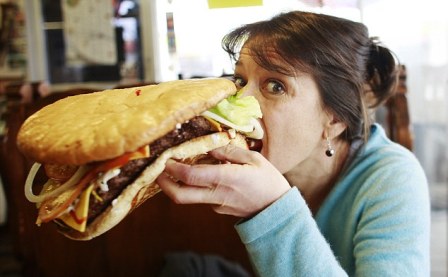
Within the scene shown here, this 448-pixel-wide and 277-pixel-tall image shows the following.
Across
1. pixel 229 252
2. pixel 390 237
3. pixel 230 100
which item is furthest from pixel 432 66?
pixel 230 100

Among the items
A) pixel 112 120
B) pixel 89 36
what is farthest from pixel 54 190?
pixel 89 36

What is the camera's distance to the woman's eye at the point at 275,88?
90 centimetres

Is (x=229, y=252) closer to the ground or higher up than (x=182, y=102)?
closer to the ground

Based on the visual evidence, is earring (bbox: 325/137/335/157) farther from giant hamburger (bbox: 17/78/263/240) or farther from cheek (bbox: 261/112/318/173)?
giant hamburger (bbox: 17/78/263/240)

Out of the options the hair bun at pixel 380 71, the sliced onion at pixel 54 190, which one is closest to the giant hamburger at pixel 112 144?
the sliced onion at pixel 54 190

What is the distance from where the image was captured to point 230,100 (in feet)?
2.73

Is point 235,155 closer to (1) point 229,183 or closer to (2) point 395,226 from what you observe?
(1) point 229,183

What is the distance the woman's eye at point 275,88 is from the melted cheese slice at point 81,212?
43 centimetres

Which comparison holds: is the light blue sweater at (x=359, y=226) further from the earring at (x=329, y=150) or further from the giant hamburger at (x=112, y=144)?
the giant hamburger at (x=112, y=144)

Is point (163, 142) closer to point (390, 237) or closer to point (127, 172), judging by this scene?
point (127, 172)

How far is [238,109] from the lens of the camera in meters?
0.83

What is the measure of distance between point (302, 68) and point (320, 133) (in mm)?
191

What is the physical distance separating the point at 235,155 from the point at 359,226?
44 centimetres

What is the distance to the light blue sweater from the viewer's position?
0.82 metres
